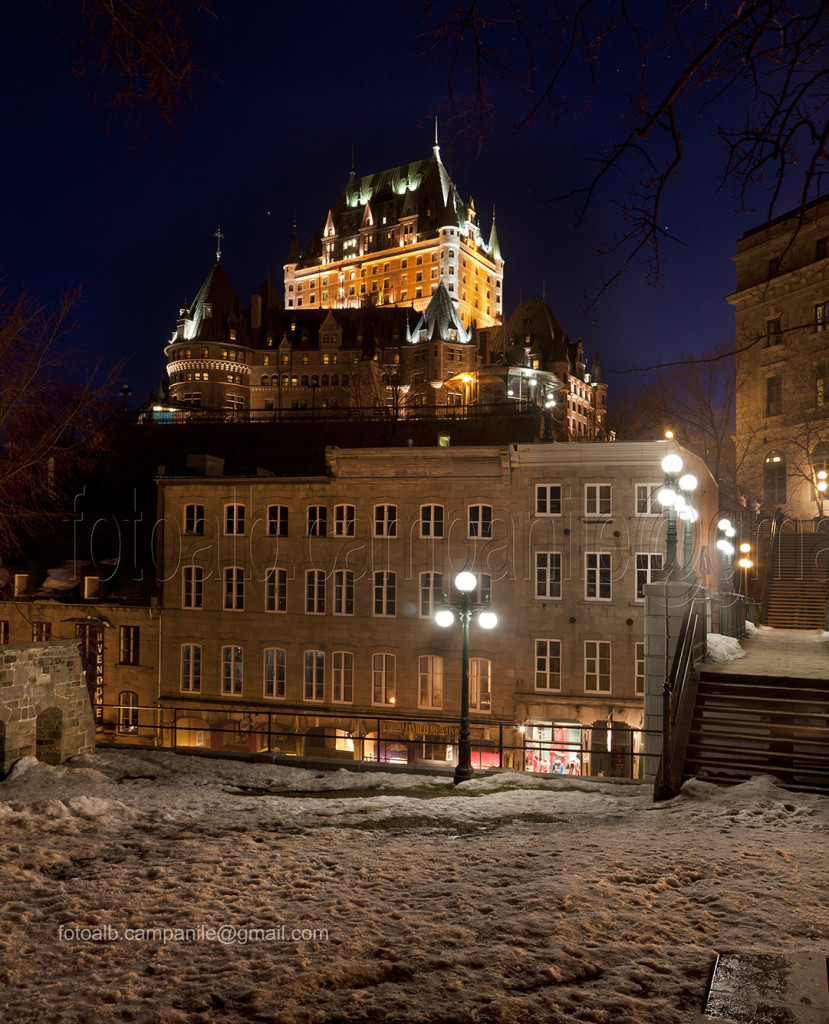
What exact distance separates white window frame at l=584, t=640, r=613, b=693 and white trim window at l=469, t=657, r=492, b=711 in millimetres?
3534

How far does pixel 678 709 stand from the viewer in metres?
12.5

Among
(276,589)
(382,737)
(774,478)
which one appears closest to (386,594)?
(276,589)

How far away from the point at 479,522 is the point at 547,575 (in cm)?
326

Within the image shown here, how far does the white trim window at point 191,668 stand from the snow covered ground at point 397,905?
20.1 m

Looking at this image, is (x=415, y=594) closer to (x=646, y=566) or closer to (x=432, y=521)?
(x=432, y=521)

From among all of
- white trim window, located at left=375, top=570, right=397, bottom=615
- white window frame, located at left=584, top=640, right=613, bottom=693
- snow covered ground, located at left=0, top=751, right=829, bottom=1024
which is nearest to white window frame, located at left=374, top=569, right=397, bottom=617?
white trim window, located at left=375, top=570, right=397, bottom=615

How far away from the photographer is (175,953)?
6.00 m

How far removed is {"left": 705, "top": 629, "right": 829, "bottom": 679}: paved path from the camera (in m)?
14.2

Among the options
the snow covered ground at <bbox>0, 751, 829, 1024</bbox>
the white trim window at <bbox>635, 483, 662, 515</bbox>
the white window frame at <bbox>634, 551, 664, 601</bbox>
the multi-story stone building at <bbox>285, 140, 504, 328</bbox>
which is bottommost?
the snow covered ground at <bbox>0, 751, 829, 1024</bbox>

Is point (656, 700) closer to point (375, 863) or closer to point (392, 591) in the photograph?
point (375, 863)

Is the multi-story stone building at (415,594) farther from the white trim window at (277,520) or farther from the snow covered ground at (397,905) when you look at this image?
the snow covered ground at (397,905)

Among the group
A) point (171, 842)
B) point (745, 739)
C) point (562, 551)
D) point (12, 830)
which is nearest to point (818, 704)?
point (745, 739)

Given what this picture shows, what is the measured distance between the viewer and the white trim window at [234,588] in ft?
101

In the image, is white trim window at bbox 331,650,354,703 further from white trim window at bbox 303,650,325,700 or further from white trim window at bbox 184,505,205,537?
white trim window at bbox 184,505,205,537
